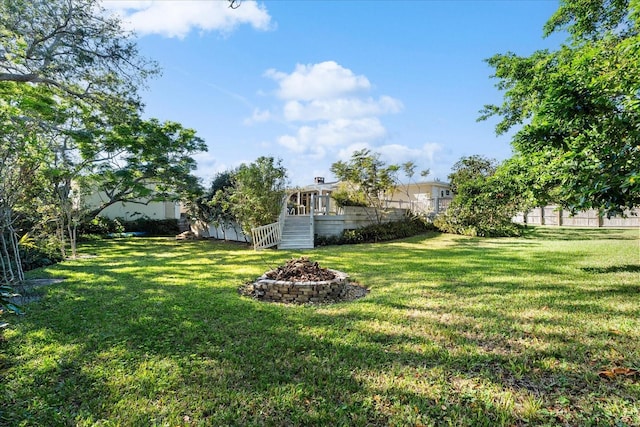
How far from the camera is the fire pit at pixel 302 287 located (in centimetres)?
537

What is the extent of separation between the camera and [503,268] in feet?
25.2

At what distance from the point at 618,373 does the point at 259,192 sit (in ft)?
38.6

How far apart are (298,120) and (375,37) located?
6.50 meters

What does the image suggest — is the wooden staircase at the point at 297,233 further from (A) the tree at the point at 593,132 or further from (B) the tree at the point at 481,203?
(A) the tree at the point at 593,132

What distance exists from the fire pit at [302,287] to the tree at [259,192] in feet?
24.4

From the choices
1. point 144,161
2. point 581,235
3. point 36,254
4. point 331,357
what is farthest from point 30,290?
point 581,235

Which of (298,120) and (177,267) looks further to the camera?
(298,120)

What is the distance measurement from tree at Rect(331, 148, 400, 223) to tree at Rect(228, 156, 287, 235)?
3.87 metres

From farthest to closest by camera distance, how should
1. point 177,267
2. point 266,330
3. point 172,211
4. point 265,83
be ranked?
1. point 172,211
2. point 265,83
3. point 177,267
4. point 266,330

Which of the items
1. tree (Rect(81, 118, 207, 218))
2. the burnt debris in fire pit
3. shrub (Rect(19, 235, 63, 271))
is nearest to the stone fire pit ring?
the burnt debris in fire pit

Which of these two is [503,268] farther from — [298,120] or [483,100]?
[298,120]

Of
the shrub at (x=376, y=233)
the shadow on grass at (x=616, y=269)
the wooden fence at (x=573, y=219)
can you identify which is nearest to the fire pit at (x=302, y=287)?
the shadow on grass at (x=616, y=269)

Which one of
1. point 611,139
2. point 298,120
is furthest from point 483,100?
point 611,139

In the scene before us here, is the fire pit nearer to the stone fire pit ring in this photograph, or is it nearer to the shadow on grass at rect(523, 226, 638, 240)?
the stone fire pit ring
